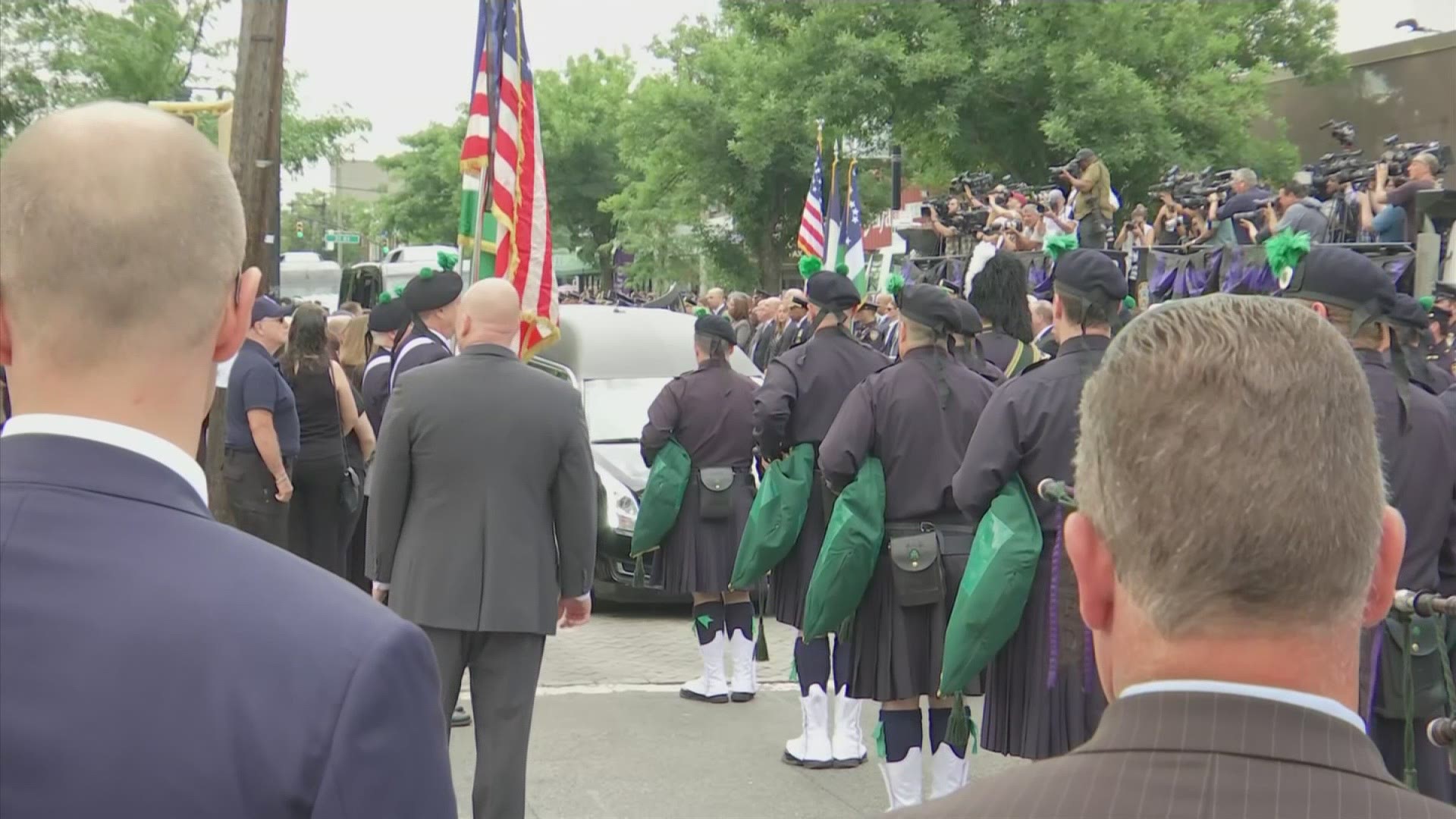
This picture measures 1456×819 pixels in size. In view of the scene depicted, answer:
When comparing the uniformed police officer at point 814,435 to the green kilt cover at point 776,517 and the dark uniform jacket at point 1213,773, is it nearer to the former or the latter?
the green kilt cover at point 776,517

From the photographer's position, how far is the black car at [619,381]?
1023 cm

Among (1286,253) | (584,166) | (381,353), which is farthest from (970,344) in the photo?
(584,166)

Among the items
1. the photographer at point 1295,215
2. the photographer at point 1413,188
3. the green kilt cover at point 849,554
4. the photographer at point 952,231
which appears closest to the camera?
the green kilt cover at point 849,554

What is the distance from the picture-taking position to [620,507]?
33.4 feet

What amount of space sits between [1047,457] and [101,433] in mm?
3780

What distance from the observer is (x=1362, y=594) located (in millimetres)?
1396

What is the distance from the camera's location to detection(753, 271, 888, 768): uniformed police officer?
689 cm

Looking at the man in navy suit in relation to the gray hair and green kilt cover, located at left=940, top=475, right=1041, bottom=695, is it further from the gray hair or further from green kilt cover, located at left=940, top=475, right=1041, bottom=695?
green kilt cover, located at left=940, top=475, right=1041, bottom=695

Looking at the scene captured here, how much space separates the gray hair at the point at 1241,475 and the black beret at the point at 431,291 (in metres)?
6.75

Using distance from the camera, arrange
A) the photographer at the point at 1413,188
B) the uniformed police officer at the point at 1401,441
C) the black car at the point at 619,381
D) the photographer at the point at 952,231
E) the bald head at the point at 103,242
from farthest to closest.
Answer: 1. the photographer at the point at 952,231
2. the photographer at the point at 1413,188
3. the black car at the point at 619,381
4. the uniformed police officer at the point at 1401,441
5. the bald head at the point at 103,242

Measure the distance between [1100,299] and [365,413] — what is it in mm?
5091

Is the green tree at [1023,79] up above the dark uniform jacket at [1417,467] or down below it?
above

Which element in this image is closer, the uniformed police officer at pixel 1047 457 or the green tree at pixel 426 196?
the uniformed police officer at pixel 1047 457

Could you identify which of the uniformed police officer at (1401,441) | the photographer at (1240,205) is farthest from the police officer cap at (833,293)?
the photographer at (1240,205)
